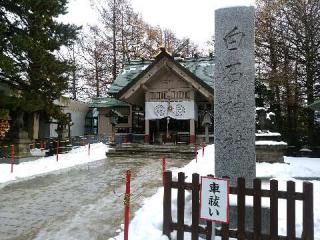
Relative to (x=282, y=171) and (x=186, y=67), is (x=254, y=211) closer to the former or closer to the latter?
(x=282, y=171)

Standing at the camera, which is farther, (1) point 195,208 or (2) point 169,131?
(2) point 169,131

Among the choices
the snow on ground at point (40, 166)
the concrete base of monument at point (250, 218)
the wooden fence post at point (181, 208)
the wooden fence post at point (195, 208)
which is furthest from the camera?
the snow on ground at point (40, 166)

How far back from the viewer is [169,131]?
25.6 m

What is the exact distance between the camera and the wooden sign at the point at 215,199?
15.6 feet

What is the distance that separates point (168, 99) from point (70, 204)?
15.7 m

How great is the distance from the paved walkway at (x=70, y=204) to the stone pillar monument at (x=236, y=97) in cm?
261

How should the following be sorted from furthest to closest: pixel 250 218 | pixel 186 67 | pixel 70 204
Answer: pixel 186 67 → pixel 70 204 → pixel 250 218

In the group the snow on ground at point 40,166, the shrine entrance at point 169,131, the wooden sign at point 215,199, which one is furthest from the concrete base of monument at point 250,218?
the shrine entrance at point 169,131

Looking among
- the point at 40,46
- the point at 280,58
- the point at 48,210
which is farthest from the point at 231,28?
the point at 280,58

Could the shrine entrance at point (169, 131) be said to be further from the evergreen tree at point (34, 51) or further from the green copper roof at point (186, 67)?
the evergreen tree at point (34, 51)

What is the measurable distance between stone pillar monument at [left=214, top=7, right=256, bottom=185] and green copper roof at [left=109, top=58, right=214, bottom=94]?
1639cm

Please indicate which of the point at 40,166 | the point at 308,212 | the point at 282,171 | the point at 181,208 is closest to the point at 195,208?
the point at 181,208

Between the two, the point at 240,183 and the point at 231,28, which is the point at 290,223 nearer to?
the point at 240,183

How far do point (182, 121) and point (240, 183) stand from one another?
2043 cm
